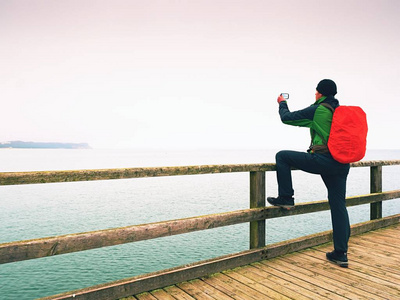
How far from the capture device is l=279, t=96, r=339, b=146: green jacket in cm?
349

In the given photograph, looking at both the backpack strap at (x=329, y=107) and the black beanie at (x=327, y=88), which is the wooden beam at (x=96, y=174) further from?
the black beanie at (x=327, y=88)

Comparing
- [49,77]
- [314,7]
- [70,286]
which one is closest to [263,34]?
[314,7]

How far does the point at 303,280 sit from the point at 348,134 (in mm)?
1599

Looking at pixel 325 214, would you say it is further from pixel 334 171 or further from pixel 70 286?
pixel 334 171

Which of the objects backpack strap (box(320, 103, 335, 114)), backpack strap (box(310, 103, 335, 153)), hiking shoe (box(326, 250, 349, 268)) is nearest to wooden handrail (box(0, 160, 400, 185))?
backpack strap (box(310, 103, 335, 153))

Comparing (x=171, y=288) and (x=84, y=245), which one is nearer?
(x=84, y=245)

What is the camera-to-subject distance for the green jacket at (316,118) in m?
3.49

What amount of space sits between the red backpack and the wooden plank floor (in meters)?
1.26

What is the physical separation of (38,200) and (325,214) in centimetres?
2658

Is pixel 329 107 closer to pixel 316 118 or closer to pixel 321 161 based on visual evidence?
pixel 316 118

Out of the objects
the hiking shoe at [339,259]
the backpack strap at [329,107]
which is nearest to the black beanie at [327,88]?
the backpack strap at [329,107]

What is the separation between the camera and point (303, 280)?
10.9 ft

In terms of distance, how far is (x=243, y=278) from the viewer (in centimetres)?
334

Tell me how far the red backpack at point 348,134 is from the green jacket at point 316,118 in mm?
82
